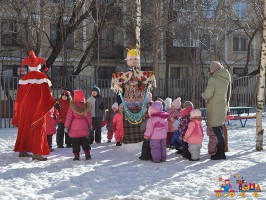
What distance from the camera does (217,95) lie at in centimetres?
761

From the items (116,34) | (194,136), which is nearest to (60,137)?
(194,136)

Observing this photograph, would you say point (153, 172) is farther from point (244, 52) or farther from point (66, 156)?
point (244, 52)

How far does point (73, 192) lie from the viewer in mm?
5285

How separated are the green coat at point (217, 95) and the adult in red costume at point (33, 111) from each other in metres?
3.05

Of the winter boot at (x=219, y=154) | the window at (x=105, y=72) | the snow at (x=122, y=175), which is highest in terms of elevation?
the window at (x=105, y=72)

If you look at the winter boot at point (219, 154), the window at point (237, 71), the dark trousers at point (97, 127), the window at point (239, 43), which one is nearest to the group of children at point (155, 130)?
the winter boot at point (219, 154)

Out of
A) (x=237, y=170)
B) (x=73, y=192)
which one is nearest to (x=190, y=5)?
(x=237, y=170)

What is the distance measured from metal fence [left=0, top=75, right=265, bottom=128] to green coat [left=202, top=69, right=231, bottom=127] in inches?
295

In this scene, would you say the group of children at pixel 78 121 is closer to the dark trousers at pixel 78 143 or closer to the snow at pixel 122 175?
the dark trousers at pixel 78 143

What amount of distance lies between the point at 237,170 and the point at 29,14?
11.7m

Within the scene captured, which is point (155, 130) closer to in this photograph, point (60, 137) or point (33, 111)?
point (33, 111)

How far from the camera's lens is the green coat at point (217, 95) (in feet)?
24.9

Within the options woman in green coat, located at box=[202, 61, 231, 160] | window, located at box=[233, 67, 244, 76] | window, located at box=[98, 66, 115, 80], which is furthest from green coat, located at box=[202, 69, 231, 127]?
window, located at box=[233, 67, 244, 76]

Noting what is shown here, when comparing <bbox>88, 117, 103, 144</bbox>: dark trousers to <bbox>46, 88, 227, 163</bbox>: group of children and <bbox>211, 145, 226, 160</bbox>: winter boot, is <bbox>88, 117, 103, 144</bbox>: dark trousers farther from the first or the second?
<bbox>211, 145, 226, 160</bbox>: winter boot
